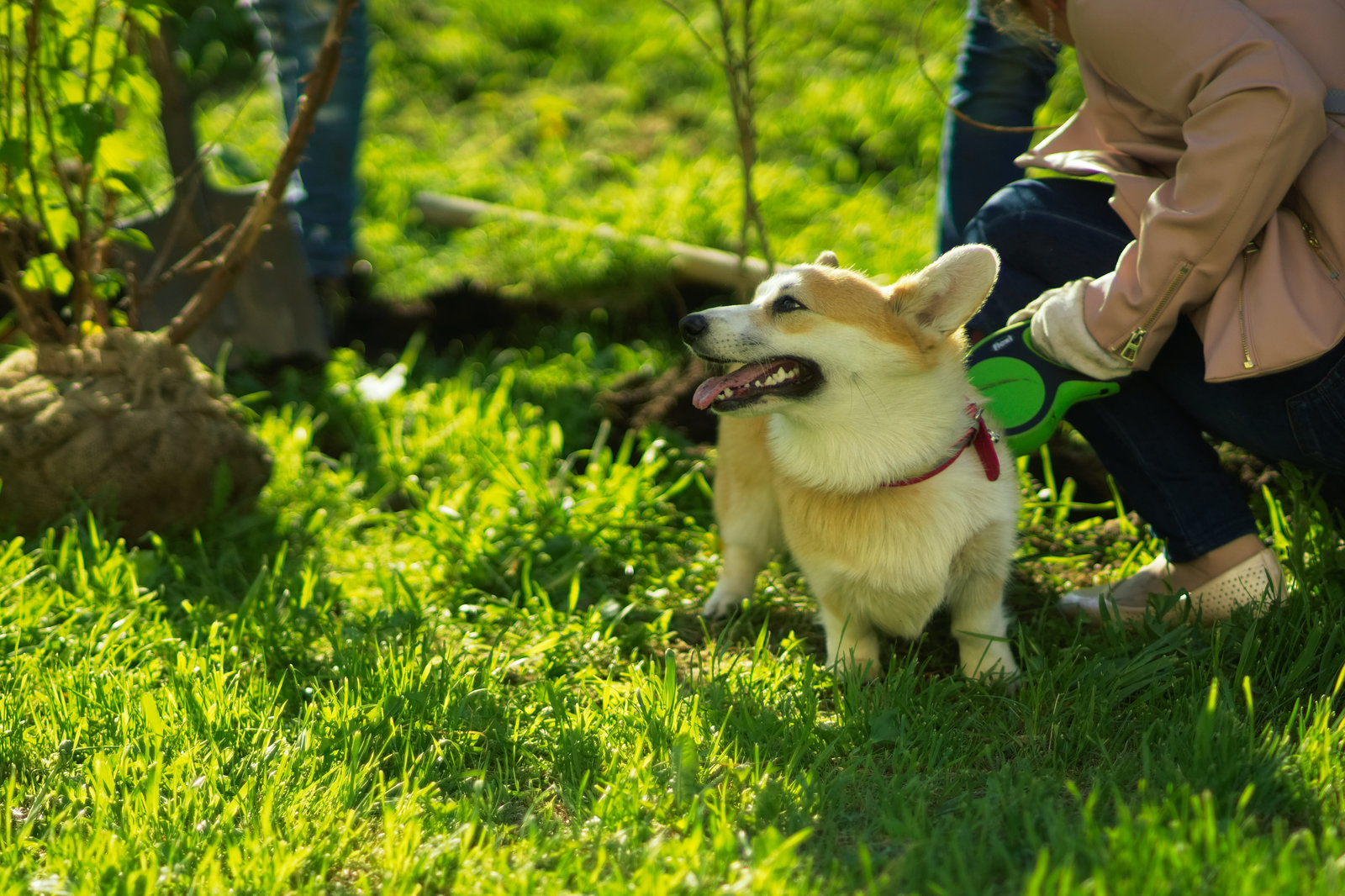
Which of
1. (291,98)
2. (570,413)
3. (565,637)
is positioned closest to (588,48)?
(291,98)

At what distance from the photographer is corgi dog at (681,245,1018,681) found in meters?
2.37

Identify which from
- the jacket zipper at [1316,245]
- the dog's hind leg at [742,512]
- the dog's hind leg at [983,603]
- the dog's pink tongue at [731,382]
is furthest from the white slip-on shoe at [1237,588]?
the dog's pink tongue at [731,382]

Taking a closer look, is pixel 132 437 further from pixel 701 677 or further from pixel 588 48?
pixel 588 48

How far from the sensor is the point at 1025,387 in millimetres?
2600

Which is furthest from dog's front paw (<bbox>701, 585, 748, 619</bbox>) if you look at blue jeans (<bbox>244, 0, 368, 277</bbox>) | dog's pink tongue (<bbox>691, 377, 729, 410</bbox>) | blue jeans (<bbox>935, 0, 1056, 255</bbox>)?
blue jeans (<bbox>244, 0, 368, 277</bbox>)

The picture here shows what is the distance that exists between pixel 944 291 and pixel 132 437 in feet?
7.47

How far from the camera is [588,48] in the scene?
24.7 feet

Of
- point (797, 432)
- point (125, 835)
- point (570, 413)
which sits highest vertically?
point (797, 432)

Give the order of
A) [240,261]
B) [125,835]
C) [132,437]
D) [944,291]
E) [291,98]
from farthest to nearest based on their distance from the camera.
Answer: [291,98] < [240,261] < [132,437] < [944,291] < [125,835]

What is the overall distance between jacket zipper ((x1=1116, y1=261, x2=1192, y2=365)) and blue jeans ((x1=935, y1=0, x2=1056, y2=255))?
3.47ft

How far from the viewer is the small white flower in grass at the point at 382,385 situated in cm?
406

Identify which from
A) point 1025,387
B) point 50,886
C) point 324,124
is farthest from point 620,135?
point 50,886

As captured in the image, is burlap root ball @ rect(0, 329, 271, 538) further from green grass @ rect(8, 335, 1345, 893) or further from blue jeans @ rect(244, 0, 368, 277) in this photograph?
blue jeans @ rect(244, 0, 368, 277)

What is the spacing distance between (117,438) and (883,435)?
2.16 meters
